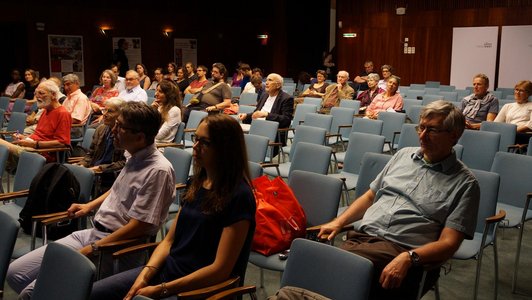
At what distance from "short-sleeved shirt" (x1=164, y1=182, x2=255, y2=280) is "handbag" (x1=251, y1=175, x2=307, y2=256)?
0.61 metres

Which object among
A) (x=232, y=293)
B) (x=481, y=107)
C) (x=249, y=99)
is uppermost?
(x=481, y=107)

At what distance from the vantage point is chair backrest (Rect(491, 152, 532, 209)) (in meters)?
4.17

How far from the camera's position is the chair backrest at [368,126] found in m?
6.11

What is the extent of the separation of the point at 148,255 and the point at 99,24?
14461 millimetres

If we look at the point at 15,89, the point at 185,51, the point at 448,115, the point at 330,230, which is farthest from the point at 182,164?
the point at 185,51

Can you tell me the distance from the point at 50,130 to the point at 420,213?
4.29 meters

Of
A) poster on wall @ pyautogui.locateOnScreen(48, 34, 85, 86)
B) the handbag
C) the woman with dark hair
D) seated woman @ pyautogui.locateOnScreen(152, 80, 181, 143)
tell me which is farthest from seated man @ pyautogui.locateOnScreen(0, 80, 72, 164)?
poster on wall @ pyautogui.locateOnScreen(48, 34, 85, 86)

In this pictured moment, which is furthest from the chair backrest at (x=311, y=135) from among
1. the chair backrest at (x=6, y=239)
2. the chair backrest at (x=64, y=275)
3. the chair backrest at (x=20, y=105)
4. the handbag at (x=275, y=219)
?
the chair backrest at (x=20, y=105)

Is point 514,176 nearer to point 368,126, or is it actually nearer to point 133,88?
point 368,126

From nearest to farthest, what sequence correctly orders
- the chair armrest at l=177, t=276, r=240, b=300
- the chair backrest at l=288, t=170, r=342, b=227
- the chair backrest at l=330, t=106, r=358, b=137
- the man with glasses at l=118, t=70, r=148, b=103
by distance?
the chair armrest at l=177, t=276, r=240, b=300
the chair backrest at l=288, t=170, r=342, b=227
the chair backrest at l=330, t=106, r=358, b=137
the man with glasses at l=118, t=70, r=148, b=103

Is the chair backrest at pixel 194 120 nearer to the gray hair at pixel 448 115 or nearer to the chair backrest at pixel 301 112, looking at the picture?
the chair backrest at pixel 301 112

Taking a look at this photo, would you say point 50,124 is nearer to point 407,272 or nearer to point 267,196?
point 267,196

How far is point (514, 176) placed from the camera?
4246 mm

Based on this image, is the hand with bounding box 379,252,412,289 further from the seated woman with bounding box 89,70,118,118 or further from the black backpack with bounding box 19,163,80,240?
the seated woman with bounding box 89,70,118,118
